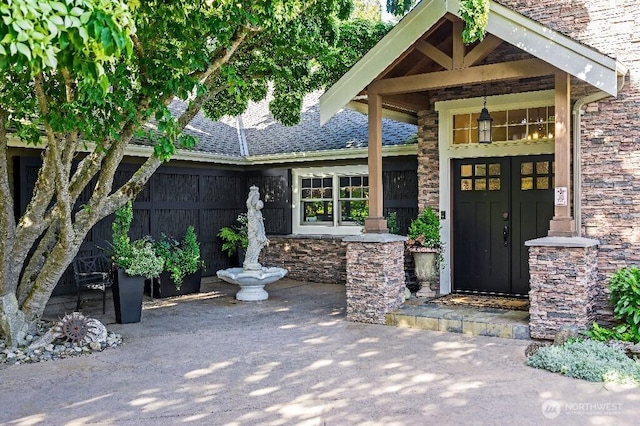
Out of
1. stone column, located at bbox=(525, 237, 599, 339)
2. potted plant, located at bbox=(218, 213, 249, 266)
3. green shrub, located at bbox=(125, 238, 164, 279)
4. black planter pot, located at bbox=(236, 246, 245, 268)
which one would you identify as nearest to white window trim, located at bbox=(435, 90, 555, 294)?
stone column, located at bbox=(525, 237, 599, 339)

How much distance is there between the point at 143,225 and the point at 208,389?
6.88 m

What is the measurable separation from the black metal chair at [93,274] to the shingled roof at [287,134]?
2.43 meters

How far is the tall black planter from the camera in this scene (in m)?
8.54

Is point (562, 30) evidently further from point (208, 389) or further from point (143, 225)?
point (143, 225)

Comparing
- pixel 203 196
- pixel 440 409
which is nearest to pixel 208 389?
pixel 440 409

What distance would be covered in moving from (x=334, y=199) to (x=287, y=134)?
2.47 meters

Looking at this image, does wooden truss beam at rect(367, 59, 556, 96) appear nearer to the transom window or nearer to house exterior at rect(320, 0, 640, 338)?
house exterior at rect(320, 0, 640, 338)

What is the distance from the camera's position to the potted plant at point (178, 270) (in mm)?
10977

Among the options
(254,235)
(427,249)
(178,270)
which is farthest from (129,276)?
(427,249)

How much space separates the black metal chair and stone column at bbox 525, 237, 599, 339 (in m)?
6.07

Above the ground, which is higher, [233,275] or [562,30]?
[562,30]

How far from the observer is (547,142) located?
8.98m

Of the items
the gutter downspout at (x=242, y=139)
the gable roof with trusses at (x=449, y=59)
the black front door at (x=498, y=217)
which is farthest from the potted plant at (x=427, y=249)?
the gutter downspout at (x=242, y=139)

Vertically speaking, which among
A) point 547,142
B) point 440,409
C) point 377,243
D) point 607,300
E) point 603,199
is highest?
point 547,142
